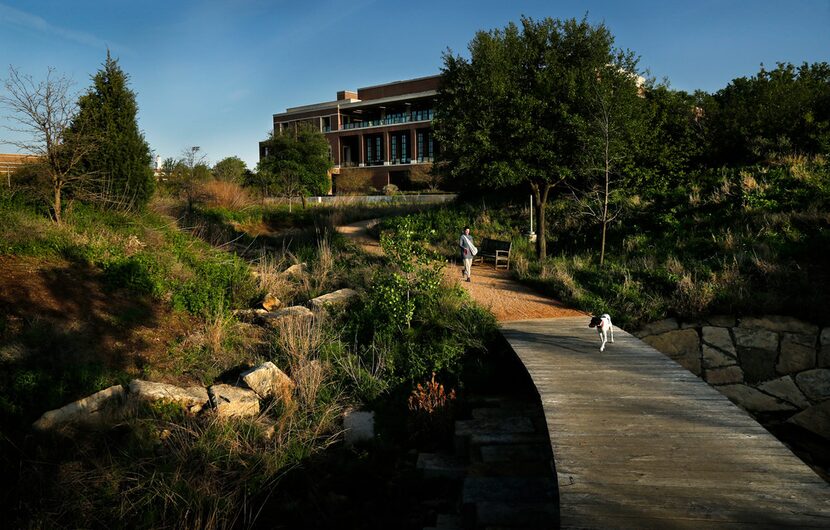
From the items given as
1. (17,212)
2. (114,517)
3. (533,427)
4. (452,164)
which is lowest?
(114,517)

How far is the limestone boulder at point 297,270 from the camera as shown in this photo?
1316cm

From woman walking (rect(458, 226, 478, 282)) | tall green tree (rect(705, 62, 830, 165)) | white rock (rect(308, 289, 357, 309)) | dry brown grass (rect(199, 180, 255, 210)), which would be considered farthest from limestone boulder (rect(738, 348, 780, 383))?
dry brown grass (rect(199, 180, 255, 210))

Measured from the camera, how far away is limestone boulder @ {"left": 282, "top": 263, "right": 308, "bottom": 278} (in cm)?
1316

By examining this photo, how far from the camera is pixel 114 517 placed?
528 cm

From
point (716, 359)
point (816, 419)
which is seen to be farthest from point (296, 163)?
point (816, 419)

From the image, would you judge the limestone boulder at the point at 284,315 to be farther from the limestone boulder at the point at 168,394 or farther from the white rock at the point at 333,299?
the limestone boulder at the point at 168,394

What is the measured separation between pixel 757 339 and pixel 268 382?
26.3 ft

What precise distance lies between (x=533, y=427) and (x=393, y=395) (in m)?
2.37

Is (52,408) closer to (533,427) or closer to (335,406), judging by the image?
(335,406)

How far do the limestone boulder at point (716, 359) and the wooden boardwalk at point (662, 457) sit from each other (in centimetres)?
259

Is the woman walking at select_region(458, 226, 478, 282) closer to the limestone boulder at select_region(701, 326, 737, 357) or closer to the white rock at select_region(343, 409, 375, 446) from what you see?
the limestone boulder at select_region(701, 326, 737, 357)

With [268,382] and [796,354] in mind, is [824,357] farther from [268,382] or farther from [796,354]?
[268,382]

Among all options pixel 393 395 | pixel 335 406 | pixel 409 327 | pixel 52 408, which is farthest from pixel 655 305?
pixel 52 408

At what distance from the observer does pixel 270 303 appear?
37.9 ft
